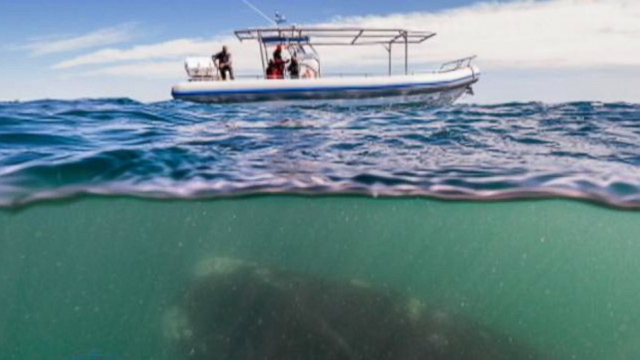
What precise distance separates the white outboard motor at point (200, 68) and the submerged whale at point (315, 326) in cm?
1412

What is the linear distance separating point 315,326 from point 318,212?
4535 mm

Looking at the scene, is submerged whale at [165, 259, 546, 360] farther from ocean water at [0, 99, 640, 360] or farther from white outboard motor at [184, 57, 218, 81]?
white outboard motor at [184, 57, 218, 81]

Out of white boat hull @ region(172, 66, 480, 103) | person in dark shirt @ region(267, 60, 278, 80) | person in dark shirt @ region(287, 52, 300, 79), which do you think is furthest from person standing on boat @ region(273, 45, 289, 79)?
white boat hull @ region(172, 66, 480, 103)

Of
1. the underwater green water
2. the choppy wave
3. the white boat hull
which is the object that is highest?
the white boat hull

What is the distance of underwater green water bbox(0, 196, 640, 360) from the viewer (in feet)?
38.0

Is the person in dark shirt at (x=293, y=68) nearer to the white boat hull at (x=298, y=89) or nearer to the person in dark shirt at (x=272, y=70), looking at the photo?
the person in dark shirt at (x=272, y=70)

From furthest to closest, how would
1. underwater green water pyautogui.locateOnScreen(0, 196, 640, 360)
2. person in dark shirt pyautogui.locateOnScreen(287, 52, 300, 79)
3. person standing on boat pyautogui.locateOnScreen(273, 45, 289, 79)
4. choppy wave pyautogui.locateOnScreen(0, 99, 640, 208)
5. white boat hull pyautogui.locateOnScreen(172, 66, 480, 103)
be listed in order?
1. person in dark shirt pyautogui.locateOnScreen(287, 52, 300, 79)
2. person standing on boat pyautogui.locateOnScreen(273, 45, 289, 79)
3. white boat hull pyautogui.locateOnScreen(172, 66, 480, 103)
4. underwater green water pyautogui.locateOnScreen(0, 196, 640, 360)
5. choppy wave pyautogui.locateOnScreen(0, 99, 640, 208)

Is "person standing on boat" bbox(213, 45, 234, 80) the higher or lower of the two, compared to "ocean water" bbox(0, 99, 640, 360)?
higher

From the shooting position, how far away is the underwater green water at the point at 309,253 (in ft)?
38.0

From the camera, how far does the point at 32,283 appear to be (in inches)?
537

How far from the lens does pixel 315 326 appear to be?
8.07 meters

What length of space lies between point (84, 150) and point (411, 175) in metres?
6.88

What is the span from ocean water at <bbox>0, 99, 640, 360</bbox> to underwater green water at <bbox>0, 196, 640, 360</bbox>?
8 cm

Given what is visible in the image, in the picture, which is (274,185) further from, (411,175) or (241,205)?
(411,175)
